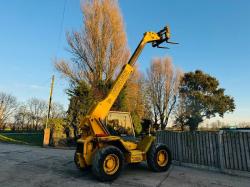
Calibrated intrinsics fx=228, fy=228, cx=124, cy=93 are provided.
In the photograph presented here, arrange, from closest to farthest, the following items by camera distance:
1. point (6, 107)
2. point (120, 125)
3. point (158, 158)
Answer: point (158, 158) → point (120, 125) → point (6, 107)

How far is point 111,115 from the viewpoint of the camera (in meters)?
8.32

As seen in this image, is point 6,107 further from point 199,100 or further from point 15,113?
point 199,100

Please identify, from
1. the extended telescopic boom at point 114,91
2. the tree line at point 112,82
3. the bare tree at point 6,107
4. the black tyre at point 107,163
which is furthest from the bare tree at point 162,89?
the bare tree at point 6,107

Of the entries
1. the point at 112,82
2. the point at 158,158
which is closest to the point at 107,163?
the point at 158,158

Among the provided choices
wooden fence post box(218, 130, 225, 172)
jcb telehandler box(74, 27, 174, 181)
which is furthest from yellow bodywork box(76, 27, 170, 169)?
wooden fence post box(218, 130, 225, 172)

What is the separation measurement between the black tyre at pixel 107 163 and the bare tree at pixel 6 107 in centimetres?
4845

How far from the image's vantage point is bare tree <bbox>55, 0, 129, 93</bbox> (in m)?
20.3

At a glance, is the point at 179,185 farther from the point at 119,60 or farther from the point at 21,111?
the point at 21,111

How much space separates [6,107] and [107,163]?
51.9m

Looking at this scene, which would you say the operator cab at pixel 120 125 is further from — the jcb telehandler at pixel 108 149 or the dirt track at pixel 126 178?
the dirt track at pixel 126 178

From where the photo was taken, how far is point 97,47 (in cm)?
2050

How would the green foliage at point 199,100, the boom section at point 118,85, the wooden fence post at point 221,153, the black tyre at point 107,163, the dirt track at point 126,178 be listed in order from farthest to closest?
the green foliage at point 199,100, the wooden fence post at point 221,153, the boom section at point 118,85, the black tyre at point 107,163, the dirt track at point 126,178

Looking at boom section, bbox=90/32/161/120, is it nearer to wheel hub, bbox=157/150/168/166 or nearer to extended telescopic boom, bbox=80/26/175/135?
extended telescopic boom, bbox=80/26/175/135

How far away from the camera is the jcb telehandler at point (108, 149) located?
6086 millimetres
